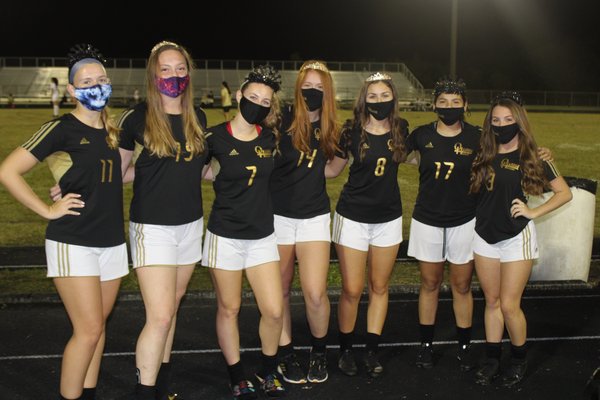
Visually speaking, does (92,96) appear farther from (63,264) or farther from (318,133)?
(318,133)

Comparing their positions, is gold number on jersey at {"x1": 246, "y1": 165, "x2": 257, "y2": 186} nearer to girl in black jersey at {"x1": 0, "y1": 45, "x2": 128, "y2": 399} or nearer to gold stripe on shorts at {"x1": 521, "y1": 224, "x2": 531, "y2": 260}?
girl in black jersey at {"x1": 0, "y1": 45, "x2": 128, "y2": 399}

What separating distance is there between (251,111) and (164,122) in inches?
22.5

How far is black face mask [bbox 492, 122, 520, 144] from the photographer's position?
516cm

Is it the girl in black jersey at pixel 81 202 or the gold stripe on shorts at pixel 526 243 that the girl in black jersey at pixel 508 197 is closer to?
the gold stripe on shorts at pixel 526 243

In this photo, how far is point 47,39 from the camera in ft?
232

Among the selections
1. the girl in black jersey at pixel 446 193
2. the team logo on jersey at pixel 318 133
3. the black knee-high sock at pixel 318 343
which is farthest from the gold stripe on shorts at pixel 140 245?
the girl in black jersey at pixel 446 193

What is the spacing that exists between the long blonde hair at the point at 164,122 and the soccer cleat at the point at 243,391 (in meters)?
1.59

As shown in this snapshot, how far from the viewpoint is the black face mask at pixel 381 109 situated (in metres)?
5.26

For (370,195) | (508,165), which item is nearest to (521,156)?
(508,165)

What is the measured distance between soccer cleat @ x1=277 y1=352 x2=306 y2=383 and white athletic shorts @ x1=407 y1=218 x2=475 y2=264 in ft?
3.81

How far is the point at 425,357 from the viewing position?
5695mm

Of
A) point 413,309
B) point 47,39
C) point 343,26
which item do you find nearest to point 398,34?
point 343,26

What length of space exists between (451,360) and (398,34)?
240ft

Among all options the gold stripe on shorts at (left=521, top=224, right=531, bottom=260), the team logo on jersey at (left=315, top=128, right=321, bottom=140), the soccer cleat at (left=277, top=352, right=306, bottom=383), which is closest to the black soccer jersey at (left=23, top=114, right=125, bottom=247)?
the team logo on jersey at (left=315, top=128, right=321, bottom=140)
